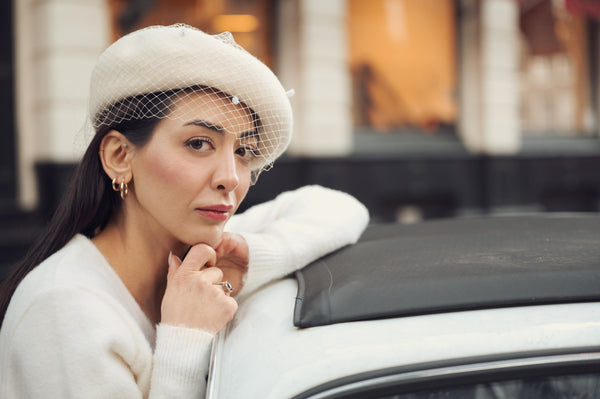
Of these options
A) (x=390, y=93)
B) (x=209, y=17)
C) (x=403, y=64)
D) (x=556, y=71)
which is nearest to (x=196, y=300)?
(x=209, y=17)

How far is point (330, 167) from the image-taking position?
714cm

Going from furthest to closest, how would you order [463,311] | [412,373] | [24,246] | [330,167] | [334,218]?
1. [330,167]
2. [24,246]
3. [334,218]
4. [463,311]
5. [412,373]

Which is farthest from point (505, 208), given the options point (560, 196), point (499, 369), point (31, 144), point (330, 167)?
point (499, 369)

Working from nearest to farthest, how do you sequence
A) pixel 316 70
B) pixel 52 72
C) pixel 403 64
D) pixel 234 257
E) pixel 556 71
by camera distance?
pixel 234 257 → pixel 52 72 → pixel 316 70 → pixel 403 64 → pixel 556 71

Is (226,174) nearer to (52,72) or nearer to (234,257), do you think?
(234,257)

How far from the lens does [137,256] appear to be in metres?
1.56

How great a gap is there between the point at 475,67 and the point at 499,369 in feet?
25.8

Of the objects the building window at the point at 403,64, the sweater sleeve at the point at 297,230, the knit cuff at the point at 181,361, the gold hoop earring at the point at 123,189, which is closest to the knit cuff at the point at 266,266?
the sweater sleeve at the point at 297,230

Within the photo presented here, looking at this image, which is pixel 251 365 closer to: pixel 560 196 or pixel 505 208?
pixel 505 208

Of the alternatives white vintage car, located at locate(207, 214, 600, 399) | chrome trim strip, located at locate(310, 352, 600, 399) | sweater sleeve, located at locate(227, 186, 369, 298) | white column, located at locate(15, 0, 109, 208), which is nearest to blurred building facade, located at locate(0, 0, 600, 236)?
white column, located at locate(15, 0, 109, 208)

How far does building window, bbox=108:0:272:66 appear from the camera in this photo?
6.51 m

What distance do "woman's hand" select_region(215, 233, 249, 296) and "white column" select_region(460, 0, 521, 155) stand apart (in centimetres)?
718

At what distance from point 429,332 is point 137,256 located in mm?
831

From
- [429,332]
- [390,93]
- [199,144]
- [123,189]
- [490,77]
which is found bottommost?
[429,332]
